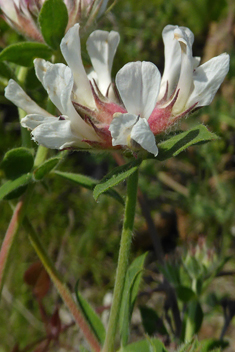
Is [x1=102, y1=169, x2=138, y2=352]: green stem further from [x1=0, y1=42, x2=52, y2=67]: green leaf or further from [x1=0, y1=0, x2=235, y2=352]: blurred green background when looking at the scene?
[x1=0, y1=0, x2=235, y2=352]: blurred green background

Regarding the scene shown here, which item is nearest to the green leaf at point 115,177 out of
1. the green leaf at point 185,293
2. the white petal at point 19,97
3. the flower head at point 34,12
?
the white petal at point 19,97

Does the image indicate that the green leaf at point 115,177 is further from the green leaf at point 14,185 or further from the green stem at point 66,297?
the green stem at point 66,297

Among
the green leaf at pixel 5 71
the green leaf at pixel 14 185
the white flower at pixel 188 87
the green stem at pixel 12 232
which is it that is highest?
the green leaf at pixel 5 71

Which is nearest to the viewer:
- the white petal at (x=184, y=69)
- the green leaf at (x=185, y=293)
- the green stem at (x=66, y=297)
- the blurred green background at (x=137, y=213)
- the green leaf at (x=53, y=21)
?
the white petal at (x=184, y=69)

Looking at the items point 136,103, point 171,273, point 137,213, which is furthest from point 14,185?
point 137,213

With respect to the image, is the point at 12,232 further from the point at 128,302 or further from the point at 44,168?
the point at 128,302

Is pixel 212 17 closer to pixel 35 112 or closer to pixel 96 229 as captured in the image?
pixel 96 229

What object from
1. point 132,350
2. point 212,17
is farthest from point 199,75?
point 212,17
